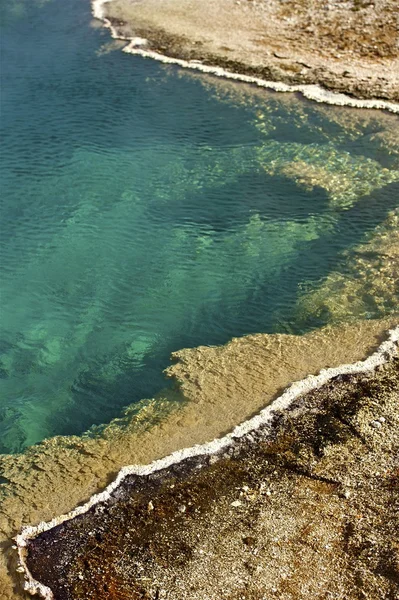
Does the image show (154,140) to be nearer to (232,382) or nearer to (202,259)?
(202,259)

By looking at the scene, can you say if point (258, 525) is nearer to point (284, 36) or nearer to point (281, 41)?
point (281, 41)

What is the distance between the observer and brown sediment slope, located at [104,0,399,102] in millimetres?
16109

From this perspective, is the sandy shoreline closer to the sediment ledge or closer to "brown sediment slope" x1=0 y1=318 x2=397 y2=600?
"brown sediment slope" x1=0 y1=318 x2=397 y2=600

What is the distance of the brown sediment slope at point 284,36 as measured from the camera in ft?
52.9

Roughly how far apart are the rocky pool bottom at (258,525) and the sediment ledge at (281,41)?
979 centimetres

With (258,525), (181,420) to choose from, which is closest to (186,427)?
(181,420)

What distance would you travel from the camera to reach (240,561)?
6457 millimetres

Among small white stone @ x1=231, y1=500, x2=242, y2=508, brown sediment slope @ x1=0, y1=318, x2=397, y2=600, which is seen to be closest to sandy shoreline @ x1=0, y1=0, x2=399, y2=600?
brown sediment slope @ x1=0, y1=318, x2=397, y2=600

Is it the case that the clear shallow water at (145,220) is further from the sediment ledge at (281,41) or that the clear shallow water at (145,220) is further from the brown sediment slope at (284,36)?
the brown sediment slope at (284,36)

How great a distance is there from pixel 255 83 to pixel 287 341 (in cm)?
902

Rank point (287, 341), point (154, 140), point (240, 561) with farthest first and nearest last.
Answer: point (154, 140)
point (287, 341)
point (240, 561)

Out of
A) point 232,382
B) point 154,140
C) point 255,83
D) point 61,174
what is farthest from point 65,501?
point 255,83

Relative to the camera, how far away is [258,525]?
6773mm

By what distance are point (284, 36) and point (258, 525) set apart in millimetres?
A: 14567
